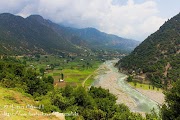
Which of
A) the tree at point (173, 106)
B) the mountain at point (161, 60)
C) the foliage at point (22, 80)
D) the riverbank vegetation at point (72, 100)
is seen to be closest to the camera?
the tree at point (173, 106)

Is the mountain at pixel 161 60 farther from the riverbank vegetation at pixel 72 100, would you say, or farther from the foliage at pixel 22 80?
the foliage at pixel 22 80

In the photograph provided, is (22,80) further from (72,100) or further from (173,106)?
(173,106)

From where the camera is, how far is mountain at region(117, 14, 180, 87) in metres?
138

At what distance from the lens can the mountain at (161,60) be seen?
451 ft

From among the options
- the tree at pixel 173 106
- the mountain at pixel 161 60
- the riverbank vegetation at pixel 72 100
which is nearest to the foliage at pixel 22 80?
the riverbank vegetation at pixel 72 100

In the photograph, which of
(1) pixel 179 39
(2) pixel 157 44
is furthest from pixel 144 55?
(1) pixel 179 39

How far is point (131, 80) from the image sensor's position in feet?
443

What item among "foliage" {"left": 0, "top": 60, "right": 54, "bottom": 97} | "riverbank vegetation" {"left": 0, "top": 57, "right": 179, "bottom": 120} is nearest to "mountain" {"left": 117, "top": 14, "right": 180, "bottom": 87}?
"riverbank vegetation" {"left": 0, "top": 57, "right": 179, "bottom": 120}

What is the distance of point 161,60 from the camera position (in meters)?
158

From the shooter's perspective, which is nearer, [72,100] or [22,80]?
[72,100]

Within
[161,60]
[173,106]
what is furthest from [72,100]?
[161,60]

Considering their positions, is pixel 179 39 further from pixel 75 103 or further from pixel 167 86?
pixel 75 103

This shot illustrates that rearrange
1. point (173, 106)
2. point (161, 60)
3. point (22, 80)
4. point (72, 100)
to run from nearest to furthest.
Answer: point (173, 106) → point (72, 100) → point (22, 80) → point (161, 60)

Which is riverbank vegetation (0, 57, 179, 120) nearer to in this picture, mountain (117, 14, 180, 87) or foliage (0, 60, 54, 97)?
foliage (0, 60, 54, 97)
